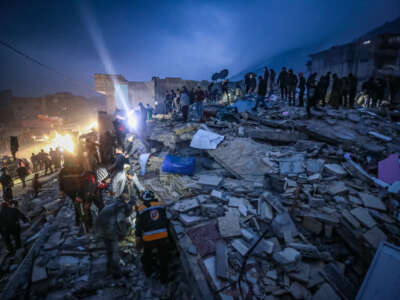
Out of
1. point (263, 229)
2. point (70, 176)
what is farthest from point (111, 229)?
point (263, 229)

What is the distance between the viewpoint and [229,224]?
4.09 meters

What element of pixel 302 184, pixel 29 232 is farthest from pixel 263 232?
pixel 29 232

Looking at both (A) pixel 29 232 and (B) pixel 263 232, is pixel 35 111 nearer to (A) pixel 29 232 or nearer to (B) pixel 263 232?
(A) pixel 29 232

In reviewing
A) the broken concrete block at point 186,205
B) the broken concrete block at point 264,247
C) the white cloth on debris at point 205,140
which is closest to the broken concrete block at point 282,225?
the broken concrete block at point 264,247

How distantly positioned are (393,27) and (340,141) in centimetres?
4162

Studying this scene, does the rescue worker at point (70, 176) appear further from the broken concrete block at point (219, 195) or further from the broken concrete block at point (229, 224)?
the broken concrete block at point (229, 224)

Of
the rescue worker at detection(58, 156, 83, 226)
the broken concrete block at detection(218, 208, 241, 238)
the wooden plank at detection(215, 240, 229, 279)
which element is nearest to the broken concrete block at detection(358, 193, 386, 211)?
the broken concrete block at detection(218, 208, 241, 238)

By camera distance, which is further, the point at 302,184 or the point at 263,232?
the point at 302,184

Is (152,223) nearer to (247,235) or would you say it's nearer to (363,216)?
(247,235)

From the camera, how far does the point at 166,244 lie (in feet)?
12.0

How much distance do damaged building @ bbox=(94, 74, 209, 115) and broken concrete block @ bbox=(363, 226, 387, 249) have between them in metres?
26.3

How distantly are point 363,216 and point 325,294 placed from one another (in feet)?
6.74

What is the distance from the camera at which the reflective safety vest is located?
140 inches

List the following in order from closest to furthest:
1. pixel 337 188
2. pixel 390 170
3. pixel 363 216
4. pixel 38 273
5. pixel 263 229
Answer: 1. pixel 363 216
2. pixel 38 273
3. pixel 263 229
4. pixel 337 188
5. pixel 390 170
